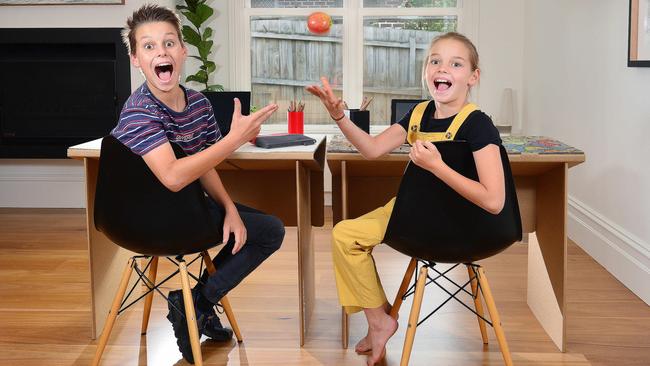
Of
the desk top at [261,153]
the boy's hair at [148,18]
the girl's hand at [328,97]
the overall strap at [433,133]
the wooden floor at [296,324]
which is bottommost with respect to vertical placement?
the wooden floor at [296,324]

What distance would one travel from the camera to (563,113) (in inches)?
177

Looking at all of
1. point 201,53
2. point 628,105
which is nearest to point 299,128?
point 628,105

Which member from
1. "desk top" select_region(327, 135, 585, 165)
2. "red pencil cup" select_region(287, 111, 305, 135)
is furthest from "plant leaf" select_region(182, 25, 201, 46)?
"desk top" select_region(327, 135, 585, 165)

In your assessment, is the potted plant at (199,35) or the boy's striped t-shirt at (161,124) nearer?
the boy's striped t-shirt at (161,124)

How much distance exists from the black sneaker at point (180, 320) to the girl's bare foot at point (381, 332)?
0.58m

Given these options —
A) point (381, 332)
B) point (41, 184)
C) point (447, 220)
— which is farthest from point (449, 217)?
point (41, 184)

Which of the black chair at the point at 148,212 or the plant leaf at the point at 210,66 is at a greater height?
the plant leaf at the point at 210,66

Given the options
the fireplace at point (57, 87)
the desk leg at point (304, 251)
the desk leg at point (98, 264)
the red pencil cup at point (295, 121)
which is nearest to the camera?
the desk leg at point (304, 251)

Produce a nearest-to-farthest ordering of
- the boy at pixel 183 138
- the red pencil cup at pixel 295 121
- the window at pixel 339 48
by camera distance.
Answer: the boy at pixel 183 138 → the red pencil cup at pixel 295 121 → the window at pixel 339 48

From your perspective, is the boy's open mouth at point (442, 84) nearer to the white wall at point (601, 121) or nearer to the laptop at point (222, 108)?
the laptop at point (222, 108)

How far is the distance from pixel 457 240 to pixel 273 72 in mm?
3625

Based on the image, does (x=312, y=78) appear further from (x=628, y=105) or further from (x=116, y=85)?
(x=628, y=105)

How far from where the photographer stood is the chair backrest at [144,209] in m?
2.22

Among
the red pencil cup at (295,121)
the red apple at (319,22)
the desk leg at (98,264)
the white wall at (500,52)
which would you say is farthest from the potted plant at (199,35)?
the desk leg at (98,264)
